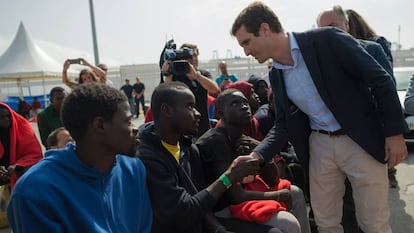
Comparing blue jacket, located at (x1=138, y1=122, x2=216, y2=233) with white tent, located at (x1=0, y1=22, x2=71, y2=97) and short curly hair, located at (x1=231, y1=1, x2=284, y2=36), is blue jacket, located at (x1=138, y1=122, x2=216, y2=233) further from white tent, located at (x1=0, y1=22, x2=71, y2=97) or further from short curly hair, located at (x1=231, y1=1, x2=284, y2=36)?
white tent, located at (x1=0, y1=22, x2=71, y2=97)

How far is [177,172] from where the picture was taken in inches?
79.0

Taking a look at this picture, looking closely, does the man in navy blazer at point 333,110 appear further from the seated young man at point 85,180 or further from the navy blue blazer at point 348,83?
the seated young man at point 85,180

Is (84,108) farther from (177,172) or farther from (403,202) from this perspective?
(403,202)

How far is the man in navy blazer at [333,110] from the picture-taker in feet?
6.79

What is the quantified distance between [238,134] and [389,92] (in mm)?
1024

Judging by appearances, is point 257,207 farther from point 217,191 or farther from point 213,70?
point 213,70

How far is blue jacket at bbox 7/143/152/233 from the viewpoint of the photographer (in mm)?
1279

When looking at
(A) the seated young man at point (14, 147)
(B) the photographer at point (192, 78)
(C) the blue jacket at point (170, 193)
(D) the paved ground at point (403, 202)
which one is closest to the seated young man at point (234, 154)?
(C) the blue jacket at point (170, 193)

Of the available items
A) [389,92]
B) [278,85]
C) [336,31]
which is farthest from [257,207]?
[336,31]

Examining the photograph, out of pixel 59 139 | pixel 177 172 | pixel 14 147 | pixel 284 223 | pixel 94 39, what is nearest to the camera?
pixel 177 172

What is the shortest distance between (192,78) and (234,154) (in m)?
1.18

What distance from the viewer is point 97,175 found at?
150 centimetres

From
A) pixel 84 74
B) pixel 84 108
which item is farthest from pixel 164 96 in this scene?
pixel 84 74

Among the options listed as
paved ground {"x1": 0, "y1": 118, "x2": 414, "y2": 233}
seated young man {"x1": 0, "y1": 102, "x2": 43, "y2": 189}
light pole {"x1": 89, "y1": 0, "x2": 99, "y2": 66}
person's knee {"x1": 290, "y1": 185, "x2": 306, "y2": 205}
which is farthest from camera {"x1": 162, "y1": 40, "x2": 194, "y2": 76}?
light pole {"x1": 89, "y1": 0, "x2": 99, "y2": 66}
